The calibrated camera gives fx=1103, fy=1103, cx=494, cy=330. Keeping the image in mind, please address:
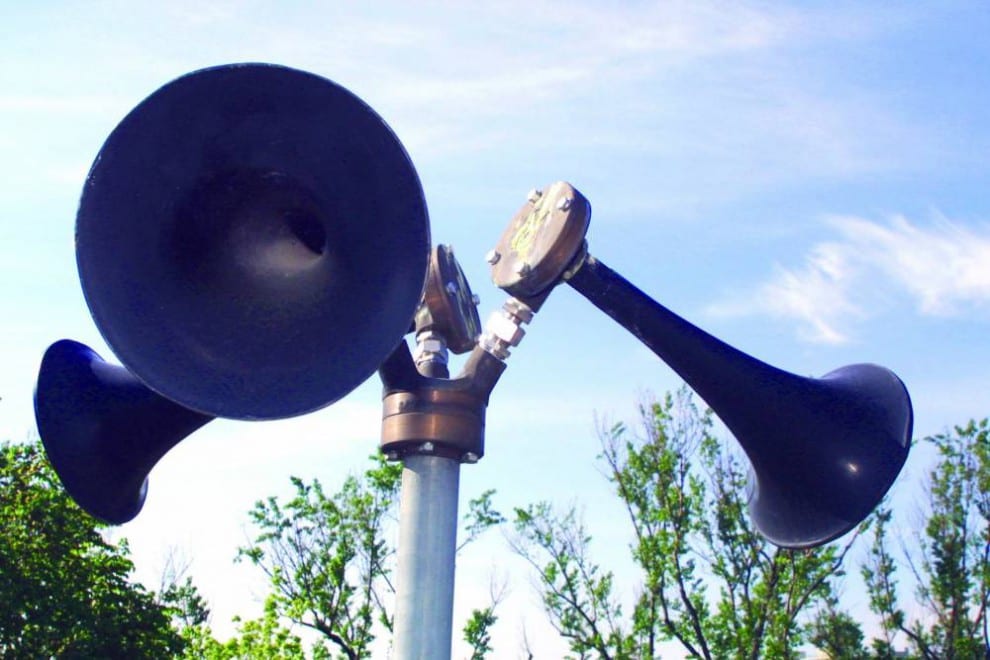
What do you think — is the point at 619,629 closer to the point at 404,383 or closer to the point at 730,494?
the point at 730,494

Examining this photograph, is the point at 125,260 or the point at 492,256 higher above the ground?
the point at 492,256

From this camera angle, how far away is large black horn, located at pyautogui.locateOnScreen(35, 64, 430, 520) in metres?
3.12

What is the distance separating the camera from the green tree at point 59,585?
51.8 ft

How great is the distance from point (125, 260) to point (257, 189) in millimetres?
A: 462

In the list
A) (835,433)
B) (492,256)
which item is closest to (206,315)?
(492,256)

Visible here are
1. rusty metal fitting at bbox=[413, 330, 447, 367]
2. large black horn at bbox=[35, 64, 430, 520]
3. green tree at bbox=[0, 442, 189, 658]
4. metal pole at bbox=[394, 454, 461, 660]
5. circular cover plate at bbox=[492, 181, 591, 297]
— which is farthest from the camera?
green tree at bbox=[0, 442, 189, 658]

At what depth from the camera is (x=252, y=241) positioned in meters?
3.50

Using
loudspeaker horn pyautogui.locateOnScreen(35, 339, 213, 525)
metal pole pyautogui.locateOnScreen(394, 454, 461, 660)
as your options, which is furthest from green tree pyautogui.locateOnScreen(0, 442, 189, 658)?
metal pole pyautogui.locateOnScreen(394, 454, 461, 660)

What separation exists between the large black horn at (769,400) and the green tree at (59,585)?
1327 centimetres

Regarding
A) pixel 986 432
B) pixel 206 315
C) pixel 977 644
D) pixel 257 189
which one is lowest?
pixel 206 315

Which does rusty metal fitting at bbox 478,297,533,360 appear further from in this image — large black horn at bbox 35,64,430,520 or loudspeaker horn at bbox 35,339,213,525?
loudspeaker horn at bbox 35,339,213,525

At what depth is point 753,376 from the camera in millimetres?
3867

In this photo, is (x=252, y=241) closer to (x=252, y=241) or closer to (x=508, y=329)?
(x=252, y=241)

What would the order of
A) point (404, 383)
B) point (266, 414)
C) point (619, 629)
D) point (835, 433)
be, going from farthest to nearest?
point (619, 629) → point (835, 433) → point (404, 383) → point (266, 414)
